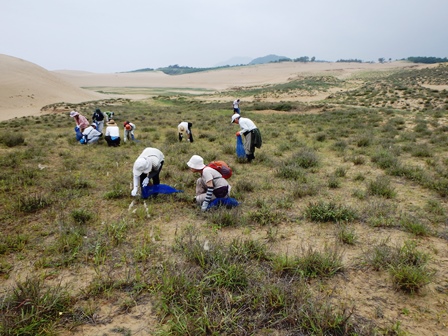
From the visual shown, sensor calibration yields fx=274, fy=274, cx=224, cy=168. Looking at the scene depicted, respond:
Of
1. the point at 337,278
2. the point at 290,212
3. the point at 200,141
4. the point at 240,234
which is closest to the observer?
the point at 337,278

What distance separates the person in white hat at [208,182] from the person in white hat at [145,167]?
1.04 metres

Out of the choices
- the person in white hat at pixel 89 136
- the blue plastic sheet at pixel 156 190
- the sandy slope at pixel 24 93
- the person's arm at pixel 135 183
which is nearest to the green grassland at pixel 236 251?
the blue plastic sheet at pixel 156 190

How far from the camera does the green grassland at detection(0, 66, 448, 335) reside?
2.85 m

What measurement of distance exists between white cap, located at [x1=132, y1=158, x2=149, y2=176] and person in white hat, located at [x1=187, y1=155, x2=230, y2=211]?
1006 millimetres

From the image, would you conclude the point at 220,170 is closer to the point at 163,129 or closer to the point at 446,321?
the point at 446,321

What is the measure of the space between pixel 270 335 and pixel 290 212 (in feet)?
9.53

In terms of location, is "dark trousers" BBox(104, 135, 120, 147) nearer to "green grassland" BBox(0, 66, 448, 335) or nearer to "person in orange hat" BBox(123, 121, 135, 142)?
"person in orange hat" BBox(123, 121, 135, 142)

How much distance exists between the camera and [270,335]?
2.72m

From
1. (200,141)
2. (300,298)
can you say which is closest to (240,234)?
(300,298)

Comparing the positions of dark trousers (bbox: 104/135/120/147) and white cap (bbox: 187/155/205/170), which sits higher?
white cap (bbox: 187/155/205/170)

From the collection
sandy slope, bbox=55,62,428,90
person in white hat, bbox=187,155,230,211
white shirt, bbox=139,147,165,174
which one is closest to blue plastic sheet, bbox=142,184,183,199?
white shirt, bbox=139,147,165,174

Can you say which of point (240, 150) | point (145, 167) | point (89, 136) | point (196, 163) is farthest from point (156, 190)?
point (89, 136)

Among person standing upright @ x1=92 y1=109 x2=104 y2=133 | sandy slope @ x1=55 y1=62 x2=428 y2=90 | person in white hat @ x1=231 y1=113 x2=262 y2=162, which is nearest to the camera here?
person in white hat @ x1=231 y1=113 x2=262 y2=162

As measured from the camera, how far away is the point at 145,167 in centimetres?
570
